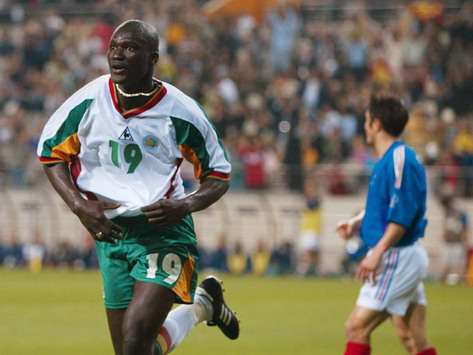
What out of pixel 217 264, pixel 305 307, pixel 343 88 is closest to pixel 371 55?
pixel 343 88

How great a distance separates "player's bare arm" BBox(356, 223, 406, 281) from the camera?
28.6 feet

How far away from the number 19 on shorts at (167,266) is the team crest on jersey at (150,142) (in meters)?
0.66

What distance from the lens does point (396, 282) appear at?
893 cm

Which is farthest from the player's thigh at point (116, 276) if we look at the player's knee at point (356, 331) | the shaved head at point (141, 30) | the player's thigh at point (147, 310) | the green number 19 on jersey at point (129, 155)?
the player's knee at point (356, 331)

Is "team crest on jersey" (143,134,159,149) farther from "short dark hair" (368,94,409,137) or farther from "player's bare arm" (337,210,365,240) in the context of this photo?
"player's bare arm" (337,210,365,240)

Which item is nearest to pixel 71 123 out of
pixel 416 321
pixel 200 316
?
pixel 200 316

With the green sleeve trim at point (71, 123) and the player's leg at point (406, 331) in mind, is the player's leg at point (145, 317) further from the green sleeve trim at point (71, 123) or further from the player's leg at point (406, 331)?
the player's leg at point (406, 331)

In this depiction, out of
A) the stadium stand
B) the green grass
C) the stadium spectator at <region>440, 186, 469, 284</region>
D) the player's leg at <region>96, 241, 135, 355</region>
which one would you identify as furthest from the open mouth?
the stadium stand

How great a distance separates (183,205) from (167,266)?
1.29 ft

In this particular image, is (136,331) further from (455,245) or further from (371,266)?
(455,245)

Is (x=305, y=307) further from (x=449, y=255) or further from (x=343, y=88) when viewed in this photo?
(x=343, y=88)

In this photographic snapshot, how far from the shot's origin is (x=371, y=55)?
28.8m

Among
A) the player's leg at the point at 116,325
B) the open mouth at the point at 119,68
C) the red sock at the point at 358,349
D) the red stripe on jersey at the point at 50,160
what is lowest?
the red sock at the point at 358,349

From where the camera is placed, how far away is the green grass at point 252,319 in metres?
12.9
